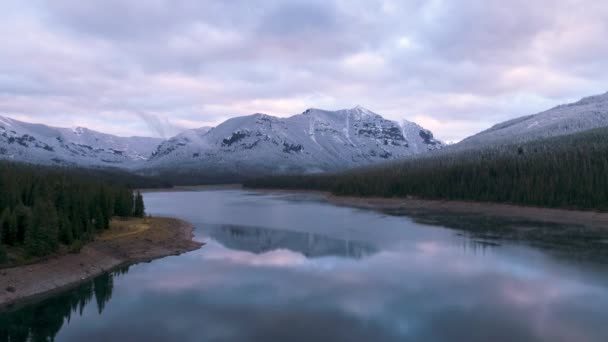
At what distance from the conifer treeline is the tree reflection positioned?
6.00 metres

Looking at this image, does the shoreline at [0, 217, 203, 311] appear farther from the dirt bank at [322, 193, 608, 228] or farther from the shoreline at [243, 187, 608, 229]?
the dirt bank at [322, 193, 608, 228]

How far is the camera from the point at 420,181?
425 feet

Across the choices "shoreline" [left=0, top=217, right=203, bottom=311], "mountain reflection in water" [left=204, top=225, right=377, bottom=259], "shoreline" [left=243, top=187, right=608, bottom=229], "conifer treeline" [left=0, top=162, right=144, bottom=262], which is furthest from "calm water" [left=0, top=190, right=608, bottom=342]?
"shoreline" [left=243, top=187, right=608, bottom=229]

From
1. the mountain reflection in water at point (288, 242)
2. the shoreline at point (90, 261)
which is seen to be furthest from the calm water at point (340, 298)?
the shoreline at point (90, 261)

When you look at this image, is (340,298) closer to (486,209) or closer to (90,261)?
(90,261)

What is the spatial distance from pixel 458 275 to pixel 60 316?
31.8 metres

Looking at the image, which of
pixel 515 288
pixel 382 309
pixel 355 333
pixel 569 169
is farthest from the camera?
pixel 569 169

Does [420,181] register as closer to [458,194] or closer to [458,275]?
[458,194]

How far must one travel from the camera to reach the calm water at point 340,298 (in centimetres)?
3033

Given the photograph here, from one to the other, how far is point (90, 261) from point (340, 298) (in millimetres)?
25160

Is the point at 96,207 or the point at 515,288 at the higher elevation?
the point at 96,207

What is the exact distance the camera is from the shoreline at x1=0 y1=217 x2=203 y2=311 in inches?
1510

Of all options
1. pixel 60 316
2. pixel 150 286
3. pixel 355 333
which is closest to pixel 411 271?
pixel 355 333

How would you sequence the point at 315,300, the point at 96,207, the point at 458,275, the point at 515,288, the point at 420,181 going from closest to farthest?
the point at 315,300 < the point at 515,288 < the point at 458,275 < the point at 96,207 < the point at 420,181
